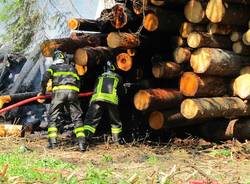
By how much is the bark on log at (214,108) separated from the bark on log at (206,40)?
98 centimetres

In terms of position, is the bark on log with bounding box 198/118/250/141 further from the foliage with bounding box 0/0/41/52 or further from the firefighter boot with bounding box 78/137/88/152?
the foliage with bounding box 0/0/41/52

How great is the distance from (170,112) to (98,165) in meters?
2.61

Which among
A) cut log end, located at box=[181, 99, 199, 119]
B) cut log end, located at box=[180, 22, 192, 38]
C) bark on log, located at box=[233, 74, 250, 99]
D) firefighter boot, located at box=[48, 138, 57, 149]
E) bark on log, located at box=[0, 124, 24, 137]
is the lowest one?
firefighter boot, located at box=[48, 138, 57, 149]

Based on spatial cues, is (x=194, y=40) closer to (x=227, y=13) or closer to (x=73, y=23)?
(x=227, y=13)

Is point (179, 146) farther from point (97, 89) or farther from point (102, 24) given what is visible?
point (102, 24)

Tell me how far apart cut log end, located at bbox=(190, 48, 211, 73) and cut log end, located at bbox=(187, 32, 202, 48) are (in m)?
0.14

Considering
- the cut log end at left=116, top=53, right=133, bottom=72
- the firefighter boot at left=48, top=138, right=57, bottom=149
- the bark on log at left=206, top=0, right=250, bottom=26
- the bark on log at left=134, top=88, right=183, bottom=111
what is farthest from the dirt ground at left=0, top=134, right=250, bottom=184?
the bark on log at left=206, top=0, right=250, bottom=26

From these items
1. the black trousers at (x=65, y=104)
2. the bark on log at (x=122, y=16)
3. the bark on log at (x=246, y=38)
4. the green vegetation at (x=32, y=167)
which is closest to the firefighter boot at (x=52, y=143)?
the black trousers at (x=65, y=104)

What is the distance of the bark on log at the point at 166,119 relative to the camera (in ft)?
31.8

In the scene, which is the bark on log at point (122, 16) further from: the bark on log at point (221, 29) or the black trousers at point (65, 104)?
the black trousers at point (65, 104)

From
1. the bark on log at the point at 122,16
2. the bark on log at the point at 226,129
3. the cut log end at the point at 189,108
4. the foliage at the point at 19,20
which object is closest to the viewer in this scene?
the cut log end at the point at 189,108

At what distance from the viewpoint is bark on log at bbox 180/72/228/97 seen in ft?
29.6

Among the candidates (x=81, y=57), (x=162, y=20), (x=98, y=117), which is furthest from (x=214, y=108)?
(x=81, y=57)

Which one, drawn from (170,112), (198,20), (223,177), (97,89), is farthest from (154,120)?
(223,177)
